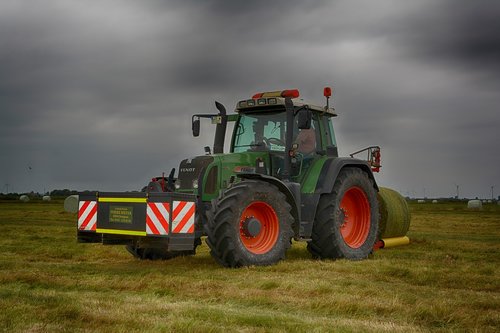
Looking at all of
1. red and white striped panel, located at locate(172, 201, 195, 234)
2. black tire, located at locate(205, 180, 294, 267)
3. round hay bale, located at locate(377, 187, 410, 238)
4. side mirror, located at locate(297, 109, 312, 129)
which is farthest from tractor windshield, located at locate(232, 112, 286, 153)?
round hay bale, located at locate(377, 187, 410, 238)

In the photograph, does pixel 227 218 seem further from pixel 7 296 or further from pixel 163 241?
pixel 7 296

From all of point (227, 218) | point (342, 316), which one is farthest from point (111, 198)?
point (342, 316)

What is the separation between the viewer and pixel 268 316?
5.67 meters

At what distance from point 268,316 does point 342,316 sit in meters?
0.82

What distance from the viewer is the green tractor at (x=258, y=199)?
350 inches

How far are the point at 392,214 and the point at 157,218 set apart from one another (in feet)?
20.3

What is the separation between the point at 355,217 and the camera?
11977mm

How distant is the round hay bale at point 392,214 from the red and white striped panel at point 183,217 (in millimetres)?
5457

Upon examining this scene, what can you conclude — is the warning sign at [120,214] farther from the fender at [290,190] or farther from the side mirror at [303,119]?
the side mirror at [303,119]

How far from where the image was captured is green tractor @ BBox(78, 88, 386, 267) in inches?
350

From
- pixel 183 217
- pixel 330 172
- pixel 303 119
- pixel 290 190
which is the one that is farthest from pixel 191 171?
pixel 330 172

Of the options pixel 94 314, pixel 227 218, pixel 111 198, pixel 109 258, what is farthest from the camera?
pixel 109 258

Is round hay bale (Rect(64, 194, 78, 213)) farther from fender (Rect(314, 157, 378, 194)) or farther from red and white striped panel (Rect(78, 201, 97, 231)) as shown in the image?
fender (Rect(314, 157, 378, 194))

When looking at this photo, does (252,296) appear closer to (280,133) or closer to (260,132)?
(280,133)
